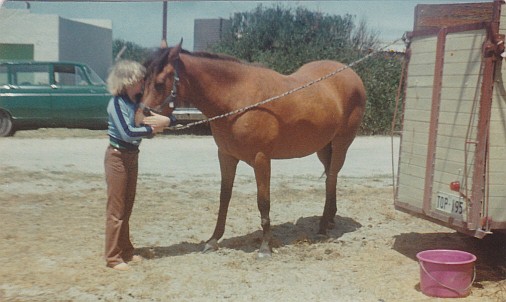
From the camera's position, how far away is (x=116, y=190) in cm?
498

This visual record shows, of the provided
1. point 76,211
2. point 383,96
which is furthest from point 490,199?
point 383,96

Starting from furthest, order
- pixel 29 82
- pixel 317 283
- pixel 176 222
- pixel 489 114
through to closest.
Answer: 1. pixel 29 82
2. pixel 176 222
3. pixel 317 283
4. pixel 489 114

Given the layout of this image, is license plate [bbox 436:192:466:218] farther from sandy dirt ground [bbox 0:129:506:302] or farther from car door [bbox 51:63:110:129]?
car door [bbox 51:63:110:129]

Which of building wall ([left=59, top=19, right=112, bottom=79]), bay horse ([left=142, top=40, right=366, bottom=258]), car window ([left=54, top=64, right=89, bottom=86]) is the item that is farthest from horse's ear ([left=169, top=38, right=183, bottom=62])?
building wall ([left=59, top=19, right=112, bottom=79])

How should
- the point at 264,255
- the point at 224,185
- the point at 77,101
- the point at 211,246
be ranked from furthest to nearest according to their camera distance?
the point at 77,101, the point at 224,185, the point at 211,246, the point at 264,255

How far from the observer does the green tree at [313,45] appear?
703 inches

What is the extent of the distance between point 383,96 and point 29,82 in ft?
33.7

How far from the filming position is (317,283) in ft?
15.8

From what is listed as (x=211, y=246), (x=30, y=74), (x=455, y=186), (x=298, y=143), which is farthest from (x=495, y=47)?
(x=30, y=74)

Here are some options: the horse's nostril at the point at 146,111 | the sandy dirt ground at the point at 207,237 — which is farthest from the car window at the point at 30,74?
the horse's nostril at the point at 146,111

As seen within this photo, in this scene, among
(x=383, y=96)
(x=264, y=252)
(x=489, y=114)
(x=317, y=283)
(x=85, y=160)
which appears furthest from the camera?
(x=383, y=96)

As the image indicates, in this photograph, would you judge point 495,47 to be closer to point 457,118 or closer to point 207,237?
point 457,118

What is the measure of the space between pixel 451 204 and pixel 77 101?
1276 centimetres

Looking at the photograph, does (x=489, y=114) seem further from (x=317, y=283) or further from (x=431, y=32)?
(x=317, y=283)
